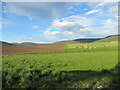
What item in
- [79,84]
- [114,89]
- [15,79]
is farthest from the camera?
[15,79]

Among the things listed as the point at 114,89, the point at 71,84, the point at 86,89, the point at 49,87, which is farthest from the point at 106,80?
the point at 49,87

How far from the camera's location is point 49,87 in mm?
6156

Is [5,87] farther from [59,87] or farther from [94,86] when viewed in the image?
[94,86]

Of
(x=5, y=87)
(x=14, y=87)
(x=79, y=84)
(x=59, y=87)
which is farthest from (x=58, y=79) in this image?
(x=5, y=87)

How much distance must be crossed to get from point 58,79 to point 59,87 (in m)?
0.99

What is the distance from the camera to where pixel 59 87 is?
6191 mm

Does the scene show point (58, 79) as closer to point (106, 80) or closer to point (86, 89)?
point (86, 89)

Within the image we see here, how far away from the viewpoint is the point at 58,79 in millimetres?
7164

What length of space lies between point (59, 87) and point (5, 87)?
3.06m

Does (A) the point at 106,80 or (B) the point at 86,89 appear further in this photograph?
(A) the point at 106,80

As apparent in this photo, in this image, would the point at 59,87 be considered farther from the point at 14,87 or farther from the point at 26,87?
the point at 14,87

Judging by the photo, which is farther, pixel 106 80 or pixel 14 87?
pixel 106 80

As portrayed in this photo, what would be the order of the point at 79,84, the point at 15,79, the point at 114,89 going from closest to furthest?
the point at 114,89, the point at 79,84, the point at 15,79

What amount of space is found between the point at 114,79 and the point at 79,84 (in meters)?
2.32
